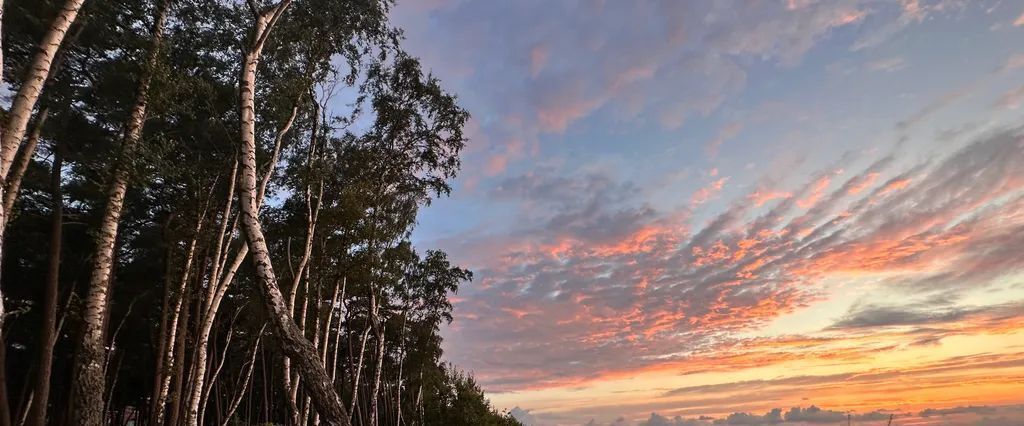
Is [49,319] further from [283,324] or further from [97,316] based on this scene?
[283,324]

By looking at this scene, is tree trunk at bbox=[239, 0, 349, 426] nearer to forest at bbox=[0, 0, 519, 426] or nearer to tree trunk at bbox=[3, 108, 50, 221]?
forest at bbox=[0, 0, 519, 426]

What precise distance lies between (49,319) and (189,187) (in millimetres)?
4693

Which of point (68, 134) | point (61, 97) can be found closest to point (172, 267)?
point (68, 134)

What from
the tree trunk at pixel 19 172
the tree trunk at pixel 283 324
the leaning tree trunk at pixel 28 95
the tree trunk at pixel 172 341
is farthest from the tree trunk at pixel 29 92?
the tree trunk at pixel 172 341

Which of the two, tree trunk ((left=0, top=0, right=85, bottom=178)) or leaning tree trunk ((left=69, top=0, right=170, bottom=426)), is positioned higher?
tree trunk ((left=0, top=0, right=85, bottom=178))

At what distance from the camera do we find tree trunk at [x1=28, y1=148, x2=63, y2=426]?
41.3 ft

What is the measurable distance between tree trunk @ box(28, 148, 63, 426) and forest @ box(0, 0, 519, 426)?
0.17 feet

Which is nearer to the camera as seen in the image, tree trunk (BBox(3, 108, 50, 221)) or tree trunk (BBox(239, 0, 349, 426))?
tree trunk (BBox(239, 0, 349, 426))

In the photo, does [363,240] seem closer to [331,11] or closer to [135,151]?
[331,11]

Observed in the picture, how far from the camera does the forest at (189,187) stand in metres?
10.9

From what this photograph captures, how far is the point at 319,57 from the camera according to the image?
18.7 meters

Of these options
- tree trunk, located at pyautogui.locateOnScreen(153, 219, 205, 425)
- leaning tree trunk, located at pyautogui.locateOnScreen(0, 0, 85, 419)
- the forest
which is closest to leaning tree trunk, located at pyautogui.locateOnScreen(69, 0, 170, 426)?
the forest

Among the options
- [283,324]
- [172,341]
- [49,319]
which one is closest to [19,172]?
[49,319]

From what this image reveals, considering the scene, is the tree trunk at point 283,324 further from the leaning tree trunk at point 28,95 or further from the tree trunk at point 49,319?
the tree trunk at point 49,319
